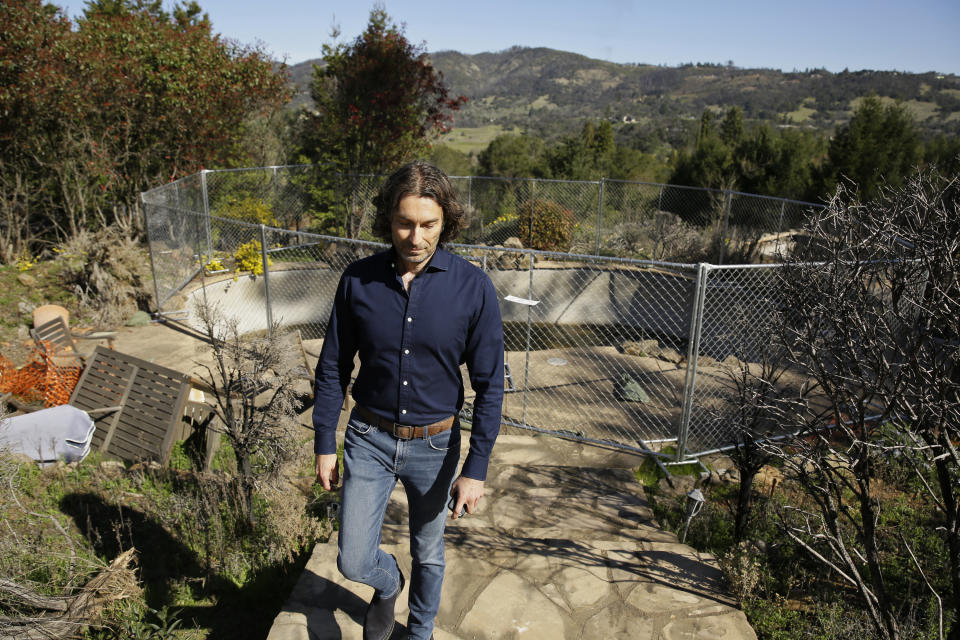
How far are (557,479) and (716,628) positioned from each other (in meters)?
1.86

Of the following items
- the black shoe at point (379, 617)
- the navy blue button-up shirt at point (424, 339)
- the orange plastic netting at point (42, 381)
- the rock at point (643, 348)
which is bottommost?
the rock at point (643, 348)

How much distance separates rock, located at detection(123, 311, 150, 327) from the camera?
7.88 metres

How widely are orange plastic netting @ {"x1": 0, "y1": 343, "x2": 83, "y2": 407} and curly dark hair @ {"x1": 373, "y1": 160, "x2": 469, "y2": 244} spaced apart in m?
4.51

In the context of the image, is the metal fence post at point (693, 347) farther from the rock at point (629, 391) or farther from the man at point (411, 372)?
the man at point (411, 372)

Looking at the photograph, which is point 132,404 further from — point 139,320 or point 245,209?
point 245,209

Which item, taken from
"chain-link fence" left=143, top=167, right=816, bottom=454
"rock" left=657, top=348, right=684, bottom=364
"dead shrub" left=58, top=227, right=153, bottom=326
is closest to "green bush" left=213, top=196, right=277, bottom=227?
"chain-link fence" left=143, top=167, right=816, bottom=454

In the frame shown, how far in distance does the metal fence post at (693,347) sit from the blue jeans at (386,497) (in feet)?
9.29

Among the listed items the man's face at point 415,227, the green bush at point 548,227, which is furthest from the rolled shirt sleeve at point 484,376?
the green bush at point 548,227

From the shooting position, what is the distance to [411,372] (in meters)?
2.28

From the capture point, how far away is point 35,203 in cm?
1023

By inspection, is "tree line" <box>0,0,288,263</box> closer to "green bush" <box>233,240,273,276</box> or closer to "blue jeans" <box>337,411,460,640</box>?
"green bush" <box>233,240,273,276</box>

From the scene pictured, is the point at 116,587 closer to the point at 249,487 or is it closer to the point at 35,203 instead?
the point at 249,487

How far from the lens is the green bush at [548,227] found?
11.9 m

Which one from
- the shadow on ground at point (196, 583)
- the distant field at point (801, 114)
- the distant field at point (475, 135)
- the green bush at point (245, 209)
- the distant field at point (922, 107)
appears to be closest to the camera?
the shadow on ground at point (196, 583)
